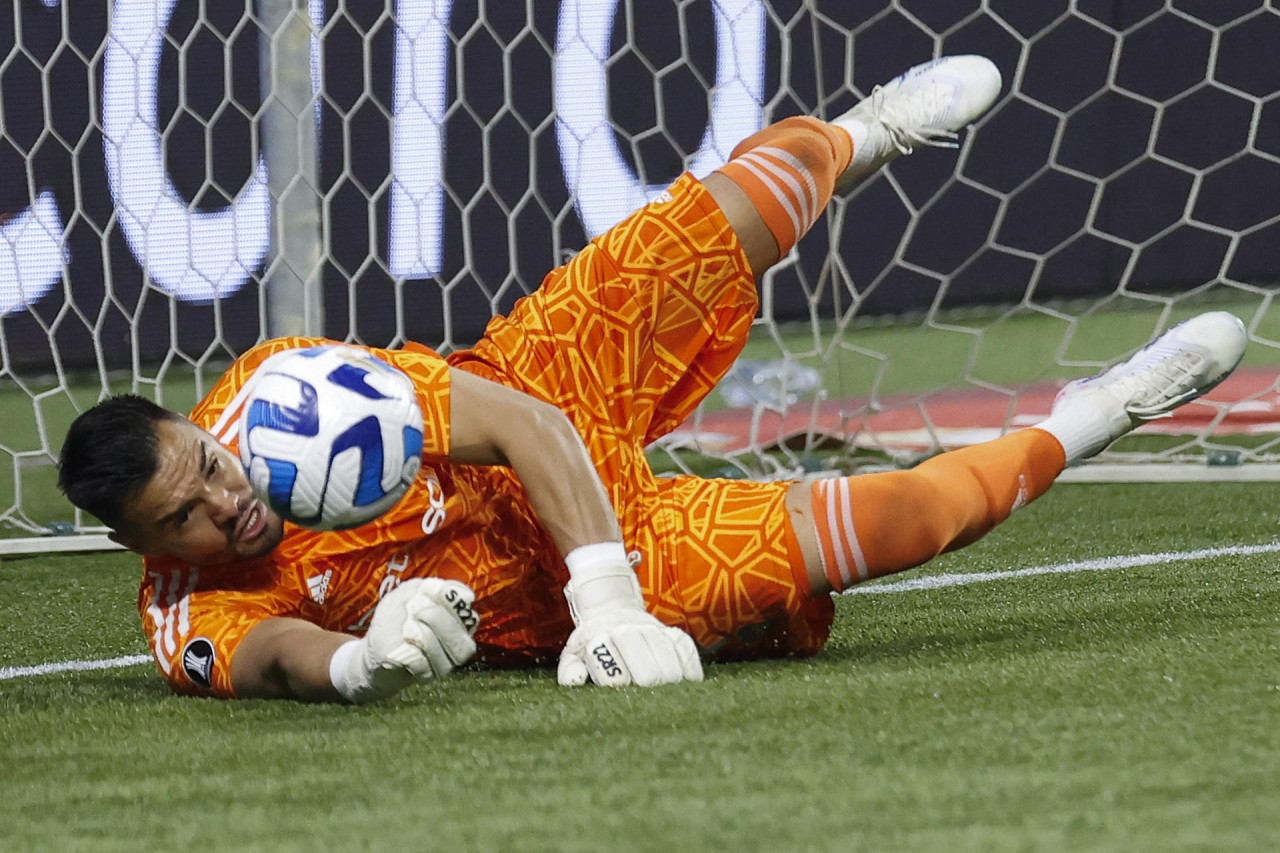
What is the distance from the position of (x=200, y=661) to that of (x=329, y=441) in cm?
32

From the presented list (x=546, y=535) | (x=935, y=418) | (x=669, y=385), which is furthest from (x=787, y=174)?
(x=935, y=418)

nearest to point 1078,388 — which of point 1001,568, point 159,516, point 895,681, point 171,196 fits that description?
point 1001,568

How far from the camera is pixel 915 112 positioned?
2348mm

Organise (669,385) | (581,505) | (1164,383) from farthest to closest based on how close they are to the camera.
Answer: (1164,383) → (669,385) → (581,505)

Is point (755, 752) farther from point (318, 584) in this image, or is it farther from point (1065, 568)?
point (1065, 568)

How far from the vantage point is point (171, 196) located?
3486 millimetres

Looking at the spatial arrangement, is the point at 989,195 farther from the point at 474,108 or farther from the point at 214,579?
the point at 214,579

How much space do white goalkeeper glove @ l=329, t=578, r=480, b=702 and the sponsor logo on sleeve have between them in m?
0.25

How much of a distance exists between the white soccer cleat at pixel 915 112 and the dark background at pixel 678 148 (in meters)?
1.15

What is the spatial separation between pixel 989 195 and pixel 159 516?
101 inches

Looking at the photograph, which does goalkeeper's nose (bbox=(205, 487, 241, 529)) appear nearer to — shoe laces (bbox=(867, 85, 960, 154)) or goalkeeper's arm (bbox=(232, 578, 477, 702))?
goalkeeper's arm (bbox=(232, 578, 477, 702))

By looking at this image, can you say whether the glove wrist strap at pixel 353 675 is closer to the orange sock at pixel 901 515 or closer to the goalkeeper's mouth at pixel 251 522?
the goalkeeper's mouth at pixel 251 522

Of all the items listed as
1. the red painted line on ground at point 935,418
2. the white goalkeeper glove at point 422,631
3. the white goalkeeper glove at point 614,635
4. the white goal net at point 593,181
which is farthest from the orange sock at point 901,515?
the red painted line on ground at point 935,418

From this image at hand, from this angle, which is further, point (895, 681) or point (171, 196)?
point (171, 196)
